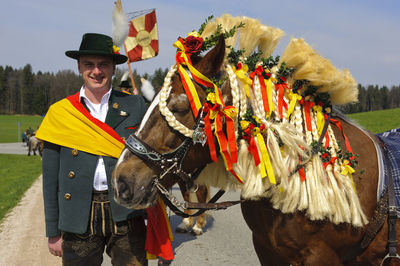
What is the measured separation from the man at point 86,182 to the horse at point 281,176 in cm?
61

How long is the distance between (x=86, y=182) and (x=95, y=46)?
1.05 m

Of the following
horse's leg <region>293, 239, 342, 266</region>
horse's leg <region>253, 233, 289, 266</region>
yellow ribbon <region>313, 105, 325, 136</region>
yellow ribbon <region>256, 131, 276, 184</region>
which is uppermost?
yellow ribbon <region>313, 105, 325, 136</region>

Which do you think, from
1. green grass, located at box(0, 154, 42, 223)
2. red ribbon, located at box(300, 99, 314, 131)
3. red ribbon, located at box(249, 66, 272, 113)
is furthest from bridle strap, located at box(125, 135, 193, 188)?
green grass, located at box(0, 154, 42, 223)

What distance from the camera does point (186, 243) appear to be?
217 inches

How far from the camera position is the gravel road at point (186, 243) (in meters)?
4.68

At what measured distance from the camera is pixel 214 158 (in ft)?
6.68

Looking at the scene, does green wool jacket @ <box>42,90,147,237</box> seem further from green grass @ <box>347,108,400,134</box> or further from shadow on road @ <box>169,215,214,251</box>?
green grass @ <box>347,108,400,134</box>

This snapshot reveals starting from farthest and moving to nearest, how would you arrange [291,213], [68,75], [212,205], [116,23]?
[68,75] → [116,23] → [212,205] → [291,213]

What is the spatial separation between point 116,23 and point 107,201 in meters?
1.84

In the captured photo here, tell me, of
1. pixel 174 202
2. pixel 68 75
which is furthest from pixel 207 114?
pixel 68 75

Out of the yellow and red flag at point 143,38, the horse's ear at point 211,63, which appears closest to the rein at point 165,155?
the horse's ear at point 211,63

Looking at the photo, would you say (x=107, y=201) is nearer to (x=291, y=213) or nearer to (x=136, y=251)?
(x=136, y=251)

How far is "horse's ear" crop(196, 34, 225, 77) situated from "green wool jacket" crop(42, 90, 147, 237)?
3.08 feet

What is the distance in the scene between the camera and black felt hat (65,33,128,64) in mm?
2537
